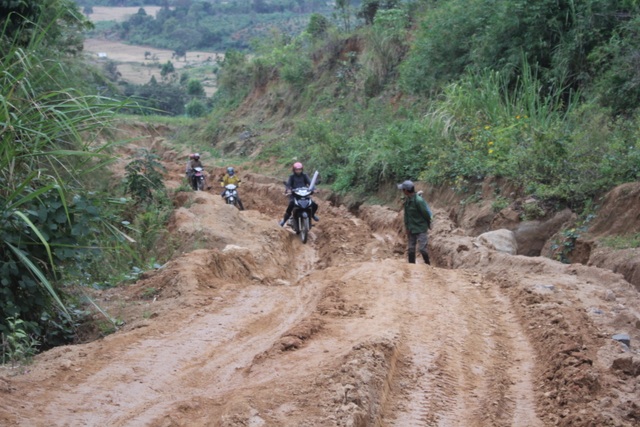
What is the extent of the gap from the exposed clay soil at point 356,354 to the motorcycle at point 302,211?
4.67m

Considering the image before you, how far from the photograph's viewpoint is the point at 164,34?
96.0m

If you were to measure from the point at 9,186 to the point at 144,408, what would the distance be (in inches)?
104

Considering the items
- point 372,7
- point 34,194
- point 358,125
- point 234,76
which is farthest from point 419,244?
point 234,76

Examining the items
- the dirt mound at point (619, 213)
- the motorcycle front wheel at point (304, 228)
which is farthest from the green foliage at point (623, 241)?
the motorcycle front wheel at point (304, 228)

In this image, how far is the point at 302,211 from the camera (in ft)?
48.7

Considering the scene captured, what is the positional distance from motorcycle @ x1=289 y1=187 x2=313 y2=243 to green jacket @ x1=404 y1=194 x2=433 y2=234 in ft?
12.8

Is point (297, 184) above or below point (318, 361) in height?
below

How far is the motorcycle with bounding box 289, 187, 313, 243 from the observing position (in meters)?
14.7

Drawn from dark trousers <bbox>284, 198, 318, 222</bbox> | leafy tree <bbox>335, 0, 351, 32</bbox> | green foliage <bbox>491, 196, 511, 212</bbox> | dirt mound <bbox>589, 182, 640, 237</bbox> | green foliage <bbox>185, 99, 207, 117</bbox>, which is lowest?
green foliage <bbox>185, 99, 207, 117</bbox>

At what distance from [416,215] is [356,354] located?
5.83m

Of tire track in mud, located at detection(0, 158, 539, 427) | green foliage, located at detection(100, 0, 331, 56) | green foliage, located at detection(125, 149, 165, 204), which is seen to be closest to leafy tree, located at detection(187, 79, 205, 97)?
green foliage, located at detection(100, 0, 331, 56)

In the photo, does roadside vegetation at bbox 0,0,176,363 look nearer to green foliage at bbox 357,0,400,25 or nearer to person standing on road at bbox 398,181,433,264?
person standing on road at bbox 398,181,433,264

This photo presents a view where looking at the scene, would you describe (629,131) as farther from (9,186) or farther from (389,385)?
(9,186)

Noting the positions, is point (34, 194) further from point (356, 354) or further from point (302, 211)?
point (302, 211)
